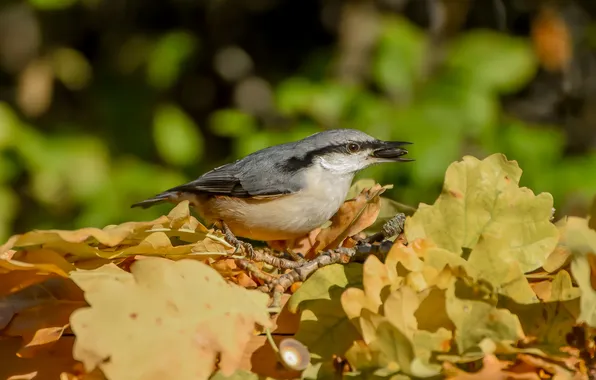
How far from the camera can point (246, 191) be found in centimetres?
184

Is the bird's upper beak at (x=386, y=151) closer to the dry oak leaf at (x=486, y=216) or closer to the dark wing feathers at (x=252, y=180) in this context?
the dark wing feathers at (x=252, y=180)

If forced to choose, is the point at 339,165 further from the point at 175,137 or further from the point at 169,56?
the point at 169,56

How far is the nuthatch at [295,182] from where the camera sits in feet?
5.76

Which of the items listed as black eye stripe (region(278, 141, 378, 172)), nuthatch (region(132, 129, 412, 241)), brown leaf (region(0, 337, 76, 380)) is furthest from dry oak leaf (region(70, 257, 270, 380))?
black eye stripe (region(278, 141, 378, 172))

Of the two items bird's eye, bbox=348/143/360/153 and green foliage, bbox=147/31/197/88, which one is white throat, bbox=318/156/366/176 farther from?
green foliage, bbox=147/31/197/88

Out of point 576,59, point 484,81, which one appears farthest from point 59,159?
point 576,59

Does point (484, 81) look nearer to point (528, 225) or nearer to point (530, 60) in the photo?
point (530, 60)

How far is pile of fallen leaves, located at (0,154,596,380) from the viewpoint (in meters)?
0.62

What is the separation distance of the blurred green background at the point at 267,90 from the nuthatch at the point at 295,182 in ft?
2.26

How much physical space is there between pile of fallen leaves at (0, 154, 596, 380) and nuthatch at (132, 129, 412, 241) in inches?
37.8

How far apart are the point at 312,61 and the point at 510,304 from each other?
2398 mm

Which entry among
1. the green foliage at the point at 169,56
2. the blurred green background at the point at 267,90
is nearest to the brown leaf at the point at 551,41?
the blurred green background at the point at 267,90

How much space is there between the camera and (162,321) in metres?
0.63

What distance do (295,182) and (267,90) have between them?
1.49m
